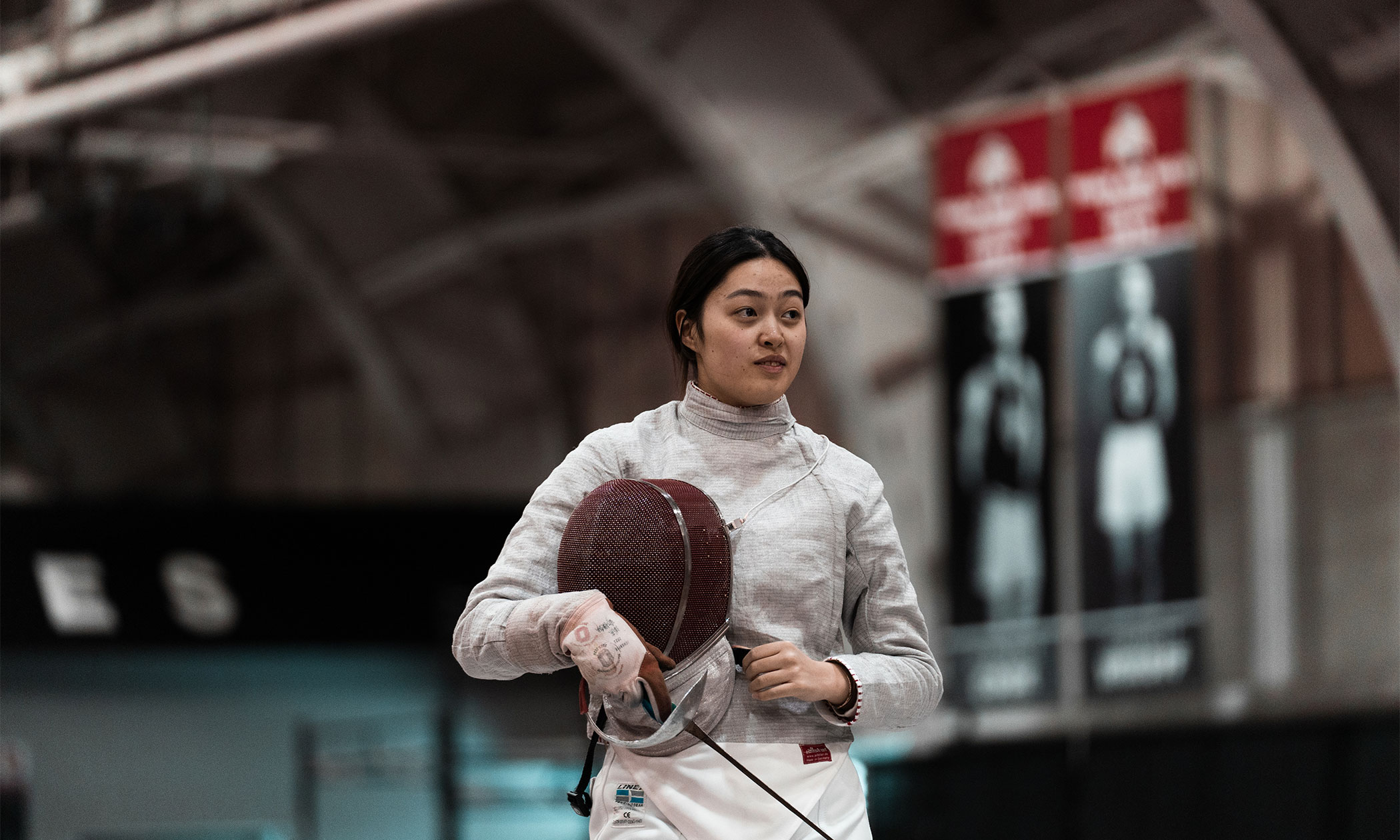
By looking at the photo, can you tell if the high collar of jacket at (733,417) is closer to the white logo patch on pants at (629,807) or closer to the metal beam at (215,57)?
the white logo patch on pants at (629,807)

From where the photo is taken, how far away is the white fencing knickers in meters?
2.78

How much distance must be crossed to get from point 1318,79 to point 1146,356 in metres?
5.84

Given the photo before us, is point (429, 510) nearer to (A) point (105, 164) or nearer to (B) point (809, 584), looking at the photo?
(A) point (105, 164)

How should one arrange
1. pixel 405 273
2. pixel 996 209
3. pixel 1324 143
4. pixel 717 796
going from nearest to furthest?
pixel 717 796 → pixel 1324 143 → pixel 996 209 → pixel 405 273

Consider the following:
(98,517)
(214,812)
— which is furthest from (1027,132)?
Result: (214,812)

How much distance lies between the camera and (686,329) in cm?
300

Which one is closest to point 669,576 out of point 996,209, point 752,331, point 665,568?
point 665,568

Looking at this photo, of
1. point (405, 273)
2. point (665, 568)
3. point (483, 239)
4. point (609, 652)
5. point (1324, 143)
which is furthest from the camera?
point (405, 273)

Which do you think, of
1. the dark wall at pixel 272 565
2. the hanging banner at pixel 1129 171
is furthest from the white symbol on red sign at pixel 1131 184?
the dark wall at pixel 272 565

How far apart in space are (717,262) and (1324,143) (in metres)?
5.46

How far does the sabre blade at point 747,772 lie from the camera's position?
8.87 ft

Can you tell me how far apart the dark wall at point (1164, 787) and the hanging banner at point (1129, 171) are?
3664 mm

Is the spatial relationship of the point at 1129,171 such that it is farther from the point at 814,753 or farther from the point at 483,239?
the point at 483,239

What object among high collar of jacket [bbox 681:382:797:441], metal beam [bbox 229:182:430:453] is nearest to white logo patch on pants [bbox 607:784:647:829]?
high collar of jacket [bbox 681:382:797:441]
